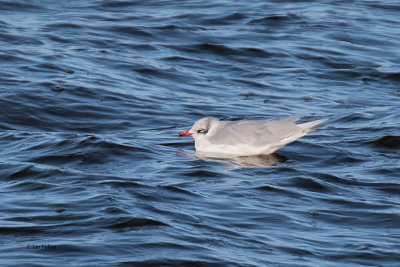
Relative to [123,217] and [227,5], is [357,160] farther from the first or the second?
[227,5]

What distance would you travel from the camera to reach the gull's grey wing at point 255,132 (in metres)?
10.7

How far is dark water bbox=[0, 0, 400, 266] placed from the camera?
7285 millimetres

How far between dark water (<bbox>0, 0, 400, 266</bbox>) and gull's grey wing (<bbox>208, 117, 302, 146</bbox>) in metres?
0.27

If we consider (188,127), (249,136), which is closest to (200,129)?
(249,136)

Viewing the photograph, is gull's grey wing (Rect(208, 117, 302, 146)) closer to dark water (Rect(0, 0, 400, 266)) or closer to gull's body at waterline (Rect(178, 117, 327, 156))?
gull's body at waterline (Rect(178, 117, 327, 156))

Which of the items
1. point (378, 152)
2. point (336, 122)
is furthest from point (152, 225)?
point (336, 122)

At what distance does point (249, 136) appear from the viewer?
10.7 metres

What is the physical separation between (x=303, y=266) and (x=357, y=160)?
3.95 meters

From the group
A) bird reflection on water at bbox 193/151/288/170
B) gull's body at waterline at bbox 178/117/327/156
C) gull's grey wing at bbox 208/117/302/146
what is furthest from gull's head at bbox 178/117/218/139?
bird reflection on water at bbox 193/151/288/170

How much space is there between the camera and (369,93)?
561 inches

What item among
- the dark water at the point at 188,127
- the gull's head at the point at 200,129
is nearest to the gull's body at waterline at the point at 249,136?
the gull's head at the point at 200,129

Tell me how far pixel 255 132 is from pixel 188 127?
176cm

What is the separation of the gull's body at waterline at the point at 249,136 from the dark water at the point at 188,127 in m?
0.19

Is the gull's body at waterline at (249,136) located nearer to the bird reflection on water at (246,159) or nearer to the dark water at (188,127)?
the bird reflection on water at (246,159)
